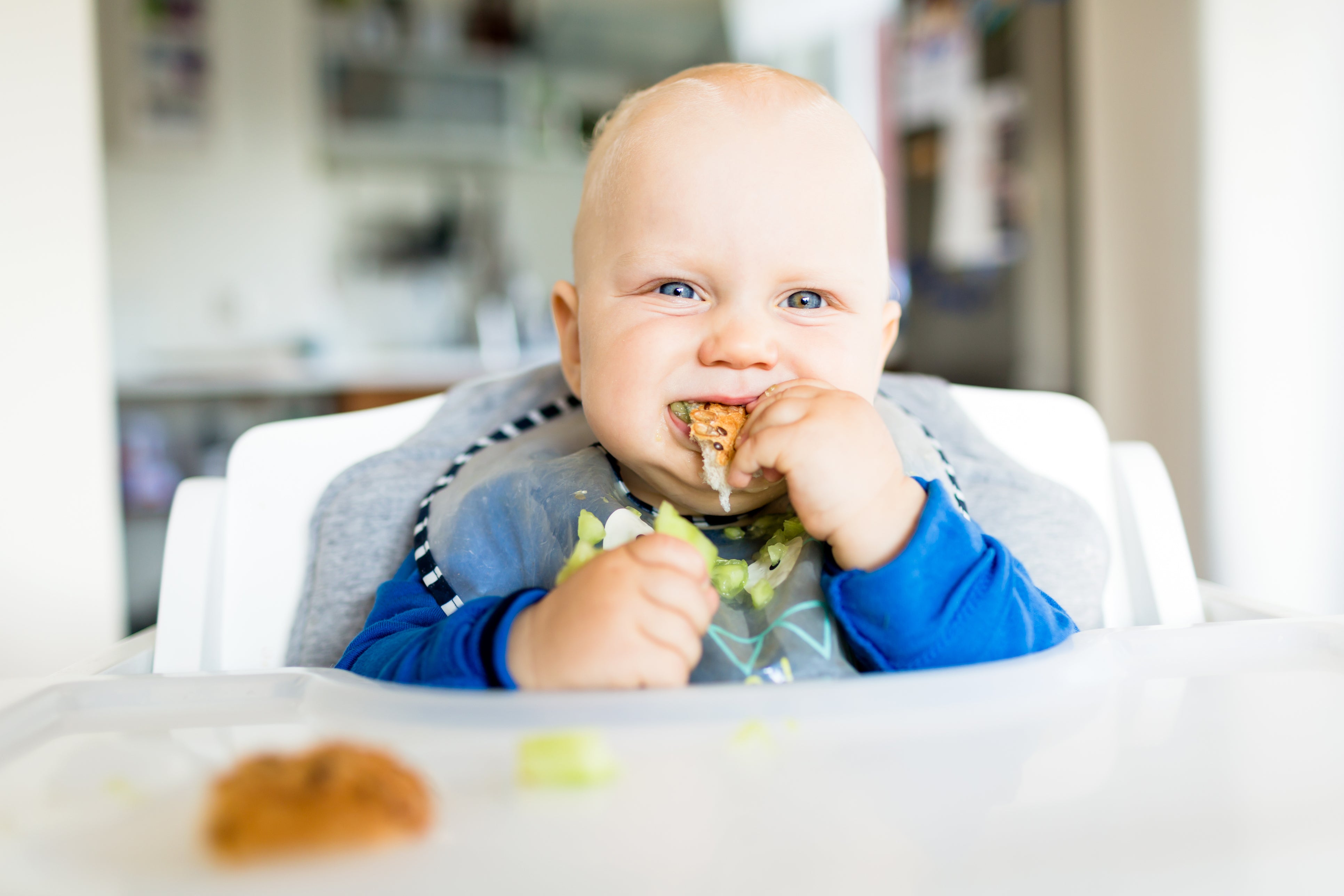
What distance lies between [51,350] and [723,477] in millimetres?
1165

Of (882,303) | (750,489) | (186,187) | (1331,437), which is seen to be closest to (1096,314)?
(1331,437)

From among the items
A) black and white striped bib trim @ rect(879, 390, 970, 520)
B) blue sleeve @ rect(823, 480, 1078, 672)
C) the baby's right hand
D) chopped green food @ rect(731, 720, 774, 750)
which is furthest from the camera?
black and white striped bib trim @ rect(879, 390, 970, 520)

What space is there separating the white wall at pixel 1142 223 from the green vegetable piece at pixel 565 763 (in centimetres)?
171

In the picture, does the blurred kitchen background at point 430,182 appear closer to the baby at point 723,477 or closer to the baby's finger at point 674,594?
the baby at point 723,477

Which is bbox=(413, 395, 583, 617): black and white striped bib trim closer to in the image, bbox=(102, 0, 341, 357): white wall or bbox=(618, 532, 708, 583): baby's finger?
bbox=(618, 532, 708, 583): baby's finger

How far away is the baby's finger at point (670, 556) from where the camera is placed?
544mm

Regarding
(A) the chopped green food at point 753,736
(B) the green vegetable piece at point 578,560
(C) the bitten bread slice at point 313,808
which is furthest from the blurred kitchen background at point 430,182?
(C) the bitten bread slice at point 313,808

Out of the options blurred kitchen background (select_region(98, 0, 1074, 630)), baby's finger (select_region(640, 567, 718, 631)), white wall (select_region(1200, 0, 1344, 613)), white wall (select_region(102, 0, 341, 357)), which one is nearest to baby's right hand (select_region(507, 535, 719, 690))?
baby's finger (select_region(640, 567, 718, 631))

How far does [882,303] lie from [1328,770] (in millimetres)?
480

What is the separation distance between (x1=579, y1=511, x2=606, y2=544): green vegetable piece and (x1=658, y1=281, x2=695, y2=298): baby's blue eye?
0.18 metres

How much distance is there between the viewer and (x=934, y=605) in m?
0.64

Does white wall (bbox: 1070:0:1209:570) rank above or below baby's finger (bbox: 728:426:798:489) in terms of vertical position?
above

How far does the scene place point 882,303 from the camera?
797mm

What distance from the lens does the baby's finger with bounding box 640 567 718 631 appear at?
536 millimetres
